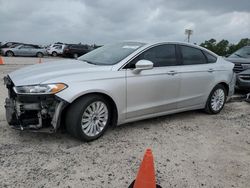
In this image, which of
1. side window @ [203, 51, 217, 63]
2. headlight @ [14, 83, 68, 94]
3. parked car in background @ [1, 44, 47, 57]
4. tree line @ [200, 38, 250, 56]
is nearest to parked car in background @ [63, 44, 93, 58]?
parked car in background @ [1, 44, 47, 57]

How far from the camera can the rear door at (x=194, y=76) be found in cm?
500

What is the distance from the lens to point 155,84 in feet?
14.7

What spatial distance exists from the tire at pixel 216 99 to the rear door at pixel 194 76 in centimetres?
17

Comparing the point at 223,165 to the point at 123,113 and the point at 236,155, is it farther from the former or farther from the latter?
the point at 123,113

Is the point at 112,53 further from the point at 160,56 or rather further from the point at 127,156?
the point at 127,156

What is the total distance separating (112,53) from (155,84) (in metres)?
0.93

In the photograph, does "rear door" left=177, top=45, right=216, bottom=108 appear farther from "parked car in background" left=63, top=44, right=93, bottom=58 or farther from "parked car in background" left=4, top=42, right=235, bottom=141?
"parked car in background" left=63, top=44, right=93, bottom=58

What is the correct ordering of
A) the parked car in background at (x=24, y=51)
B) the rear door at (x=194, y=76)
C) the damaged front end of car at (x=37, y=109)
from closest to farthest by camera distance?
the damaged front end of car at (x=37, y=109), the rear door at (x=194, y=76), the parked car in background at (x=24, y=51)

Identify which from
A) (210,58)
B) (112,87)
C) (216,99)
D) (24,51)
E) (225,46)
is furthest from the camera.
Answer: (24,51)

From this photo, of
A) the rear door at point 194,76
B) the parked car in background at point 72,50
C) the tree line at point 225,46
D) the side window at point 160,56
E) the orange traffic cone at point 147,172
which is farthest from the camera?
the parked car in background at point 72,50

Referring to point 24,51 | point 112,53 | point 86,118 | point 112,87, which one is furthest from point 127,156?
point 24,51

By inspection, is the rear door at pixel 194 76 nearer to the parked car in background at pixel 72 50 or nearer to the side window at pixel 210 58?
the side window at pixel 210 58

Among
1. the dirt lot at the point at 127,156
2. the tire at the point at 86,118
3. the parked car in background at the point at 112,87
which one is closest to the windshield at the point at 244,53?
the parked car in background at the point at 112,87

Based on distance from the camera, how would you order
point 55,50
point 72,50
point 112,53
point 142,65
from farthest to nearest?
point 55,50 → point 72,50 → point 112,53 → point 142,65
